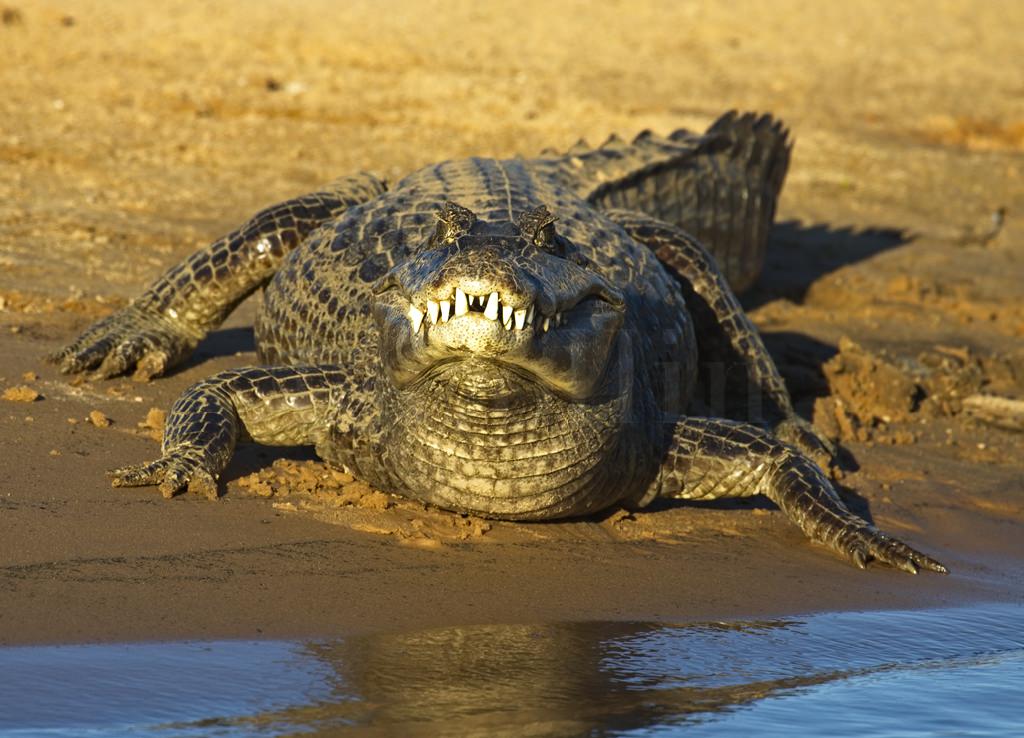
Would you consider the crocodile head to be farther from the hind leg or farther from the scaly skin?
the hind leg

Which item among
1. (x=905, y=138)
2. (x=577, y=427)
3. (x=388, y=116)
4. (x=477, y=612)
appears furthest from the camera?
(x=905, y=138)

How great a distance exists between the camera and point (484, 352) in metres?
4.05

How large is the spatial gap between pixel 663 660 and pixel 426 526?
103cm

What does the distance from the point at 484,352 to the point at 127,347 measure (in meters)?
2.66

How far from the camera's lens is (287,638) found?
408cm

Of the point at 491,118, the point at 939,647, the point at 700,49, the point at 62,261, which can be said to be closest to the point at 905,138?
the point at 700,49

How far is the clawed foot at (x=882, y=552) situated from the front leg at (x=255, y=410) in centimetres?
180

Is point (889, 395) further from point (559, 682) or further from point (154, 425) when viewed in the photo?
point (559, 682)

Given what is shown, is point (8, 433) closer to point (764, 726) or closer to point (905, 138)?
point (764, 726)

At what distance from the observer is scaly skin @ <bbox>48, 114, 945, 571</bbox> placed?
430cm

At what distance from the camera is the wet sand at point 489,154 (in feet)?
15.0

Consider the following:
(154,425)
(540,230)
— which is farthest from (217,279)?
(540,230)

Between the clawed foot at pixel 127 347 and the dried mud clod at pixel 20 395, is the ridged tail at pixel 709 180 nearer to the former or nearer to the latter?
the clawed foot at pixel 127 347

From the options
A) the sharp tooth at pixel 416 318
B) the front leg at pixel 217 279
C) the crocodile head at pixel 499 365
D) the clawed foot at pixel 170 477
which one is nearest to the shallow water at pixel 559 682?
the crocodile head at pixel 499 365
